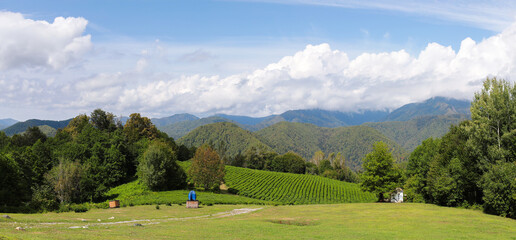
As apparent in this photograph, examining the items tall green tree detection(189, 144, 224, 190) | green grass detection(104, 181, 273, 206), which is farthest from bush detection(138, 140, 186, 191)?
tall green tree detection(189, 144, 224, 190)

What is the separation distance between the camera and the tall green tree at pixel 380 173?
5547cm

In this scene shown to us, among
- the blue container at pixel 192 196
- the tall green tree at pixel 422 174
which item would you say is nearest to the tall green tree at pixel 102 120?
the blue container at pixel 192 196

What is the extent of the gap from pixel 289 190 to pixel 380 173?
3593 cm

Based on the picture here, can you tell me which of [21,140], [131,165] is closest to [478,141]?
[131,165]

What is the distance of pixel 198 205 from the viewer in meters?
45.5

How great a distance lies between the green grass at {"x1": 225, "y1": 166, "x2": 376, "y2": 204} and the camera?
7731 centimetres

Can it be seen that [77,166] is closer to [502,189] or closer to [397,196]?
[502,189]

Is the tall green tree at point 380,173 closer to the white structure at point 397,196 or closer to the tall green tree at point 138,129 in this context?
the white structure at point 397,196

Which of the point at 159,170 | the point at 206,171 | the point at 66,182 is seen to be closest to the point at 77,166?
the point at 66,182

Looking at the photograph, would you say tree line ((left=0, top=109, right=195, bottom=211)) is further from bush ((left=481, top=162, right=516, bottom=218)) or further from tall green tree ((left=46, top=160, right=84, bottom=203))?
bush ((left=481, top=162, right=516, bottom=218))

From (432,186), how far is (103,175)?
6531 cm

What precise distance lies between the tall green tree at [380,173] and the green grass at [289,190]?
21.4 metres

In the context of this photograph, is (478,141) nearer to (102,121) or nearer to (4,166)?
(4,166)

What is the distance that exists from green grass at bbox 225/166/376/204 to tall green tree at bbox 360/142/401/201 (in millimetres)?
21374
